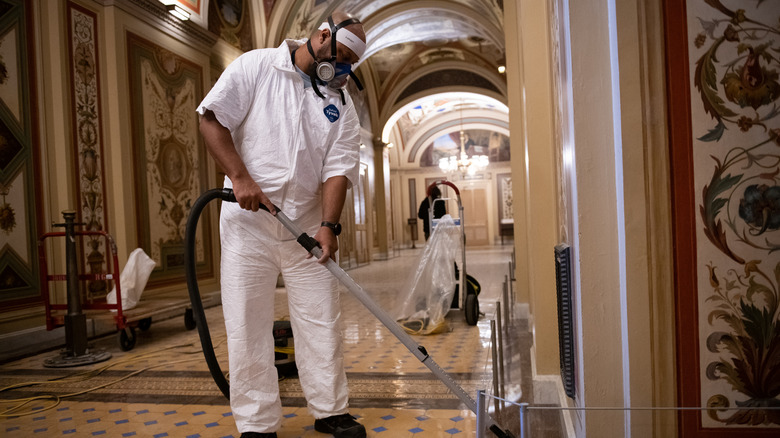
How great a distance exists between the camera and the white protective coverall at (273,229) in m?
2.39

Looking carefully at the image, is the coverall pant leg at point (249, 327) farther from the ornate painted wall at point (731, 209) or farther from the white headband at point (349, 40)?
the ornate painted wall at point (731, 209)

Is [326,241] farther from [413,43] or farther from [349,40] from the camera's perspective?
[413,43]

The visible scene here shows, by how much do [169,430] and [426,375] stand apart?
1.56 m

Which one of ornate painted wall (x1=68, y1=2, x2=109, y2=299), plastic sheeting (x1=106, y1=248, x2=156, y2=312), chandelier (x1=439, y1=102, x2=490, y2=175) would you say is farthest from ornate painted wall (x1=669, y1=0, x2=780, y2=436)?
chandelier (x1=439, y1=102, x2=490, y2=175)

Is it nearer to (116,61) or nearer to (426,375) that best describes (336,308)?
(426,375)

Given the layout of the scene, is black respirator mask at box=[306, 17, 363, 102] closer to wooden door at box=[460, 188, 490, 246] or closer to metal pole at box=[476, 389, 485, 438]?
metal pole at box=[476, 389, 485, 438]

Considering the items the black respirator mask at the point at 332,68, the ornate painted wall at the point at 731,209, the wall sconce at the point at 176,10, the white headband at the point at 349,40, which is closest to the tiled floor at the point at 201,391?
the ornate painted wall at the point at 731,209

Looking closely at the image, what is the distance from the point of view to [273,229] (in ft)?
8.05

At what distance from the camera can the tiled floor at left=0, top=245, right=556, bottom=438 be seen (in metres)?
2.81

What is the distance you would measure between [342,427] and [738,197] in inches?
69.3

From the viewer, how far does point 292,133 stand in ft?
7.93

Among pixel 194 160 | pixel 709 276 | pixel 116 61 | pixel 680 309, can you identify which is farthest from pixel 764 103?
pixel 194 160

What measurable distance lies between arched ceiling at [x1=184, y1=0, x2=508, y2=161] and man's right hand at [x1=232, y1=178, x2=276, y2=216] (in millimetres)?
7826

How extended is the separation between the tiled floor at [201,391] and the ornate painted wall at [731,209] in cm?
128
